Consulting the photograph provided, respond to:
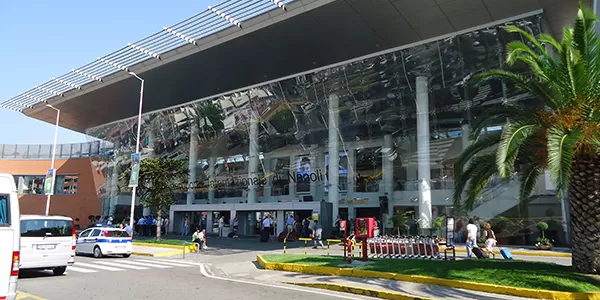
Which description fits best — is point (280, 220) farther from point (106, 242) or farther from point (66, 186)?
point (66, 186)

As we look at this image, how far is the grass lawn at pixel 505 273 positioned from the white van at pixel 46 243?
279 inches

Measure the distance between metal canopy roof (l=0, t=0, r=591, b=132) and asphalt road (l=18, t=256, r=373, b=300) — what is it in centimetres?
1788

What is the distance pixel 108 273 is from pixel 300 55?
21897 millimetres

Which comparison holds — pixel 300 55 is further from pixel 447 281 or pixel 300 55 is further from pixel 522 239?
pixel 447 281

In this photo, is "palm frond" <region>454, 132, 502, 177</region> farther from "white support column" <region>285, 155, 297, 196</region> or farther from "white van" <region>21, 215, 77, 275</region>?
"white support column" <region>285, 155, 297, 196</region>

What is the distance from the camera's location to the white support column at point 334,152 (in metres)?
31.4

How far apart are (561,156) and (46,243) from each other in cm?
1303

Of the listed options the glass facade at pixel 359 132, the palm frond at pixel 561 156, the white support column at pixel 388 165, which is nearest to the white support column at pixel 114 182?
the glass facade at pixel 359 132

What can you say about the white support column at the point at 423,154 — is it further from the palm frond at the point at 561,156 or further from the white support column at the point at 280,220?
the palm frond at the point at 561,156

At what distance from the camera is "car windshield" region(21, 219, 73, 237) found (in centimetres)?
1174

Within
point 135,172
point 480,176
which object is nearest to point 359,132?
point 135,172

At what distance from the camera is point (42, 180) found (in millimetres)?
52156

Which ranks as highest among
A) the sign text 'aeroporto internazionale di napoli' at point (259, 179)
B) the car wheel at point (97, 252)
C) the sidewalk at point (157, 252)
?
the sign text 'aeroporto internazionale di napoli' at point (259, 179)

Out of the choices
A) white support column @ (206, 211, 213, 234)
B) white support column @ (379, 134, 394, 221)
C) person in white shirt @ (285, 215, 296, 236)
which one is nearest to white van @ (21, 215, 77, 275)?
person in white shirt @ (285, 215, 296, 236)
